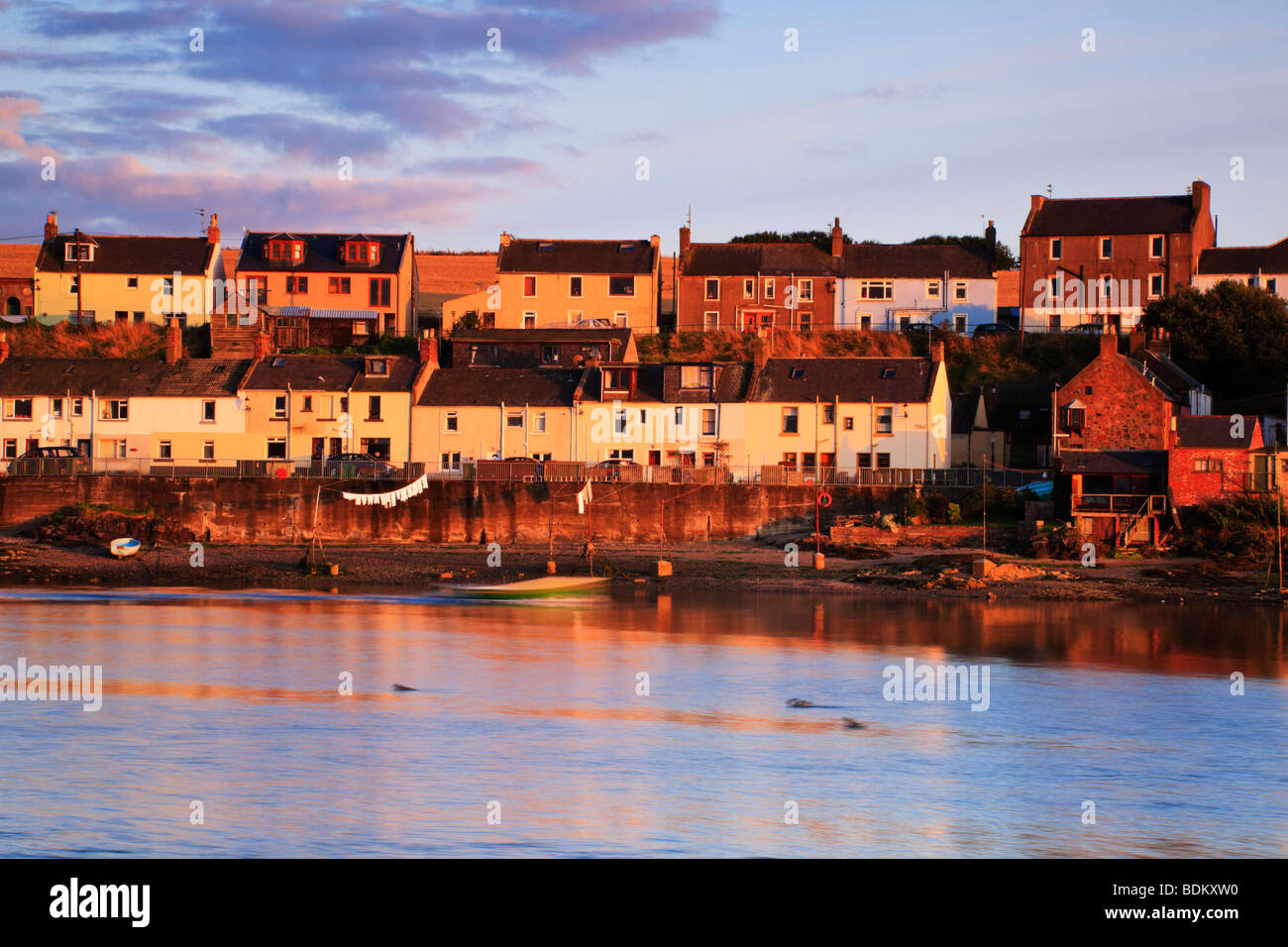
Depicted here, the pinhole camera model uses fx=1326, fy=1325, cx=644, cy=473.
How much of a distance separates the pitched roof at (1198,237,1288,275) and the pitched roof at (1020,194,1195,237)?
3.12 meters

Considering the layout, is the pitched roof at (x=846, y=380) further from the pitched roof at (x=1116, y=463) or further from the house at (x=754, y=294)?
the house at (x=754, y=294)

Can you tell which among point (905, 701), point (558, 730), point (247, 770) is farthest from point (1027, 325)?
point (247, 770)

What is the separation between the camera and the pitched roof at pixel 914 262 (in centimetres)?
8375

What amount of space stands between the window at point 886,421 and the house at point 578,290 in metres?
22.8

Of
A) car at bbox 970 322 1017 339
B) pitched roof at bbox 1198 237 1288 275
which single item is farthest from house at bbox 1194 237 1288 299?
car at bbox 970 322 1017 339

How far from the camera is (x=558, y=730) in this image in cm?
2841

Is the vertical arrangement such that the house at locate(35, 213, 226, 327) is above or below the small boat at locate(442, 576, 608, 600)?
above

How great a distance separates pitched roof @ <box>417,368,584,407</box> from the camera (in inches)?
2611

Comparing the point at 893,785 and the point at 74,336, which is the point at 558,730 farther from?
the point at 74,336

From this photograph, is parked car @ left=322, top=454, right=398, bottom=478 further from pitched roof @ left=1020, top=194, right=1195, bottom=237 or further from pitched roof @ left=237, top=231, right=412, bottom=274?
pitched roof @ left=1020, top=194, right=1195, bottom=237

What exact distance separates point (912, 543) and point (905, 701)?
2335 cm

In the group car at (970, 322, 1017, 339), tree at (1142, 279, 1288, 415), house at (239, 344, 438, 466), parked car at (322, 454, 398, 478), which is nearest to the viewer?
parked car at (322, 454, 398, 478)

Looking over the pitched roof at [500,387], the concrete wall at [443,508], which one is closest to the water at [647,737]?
the concrete wall at [443,508]
